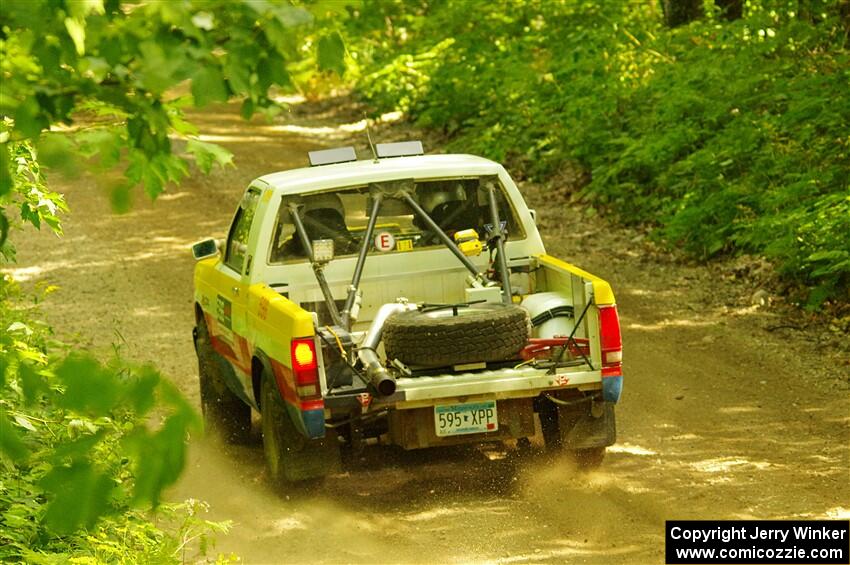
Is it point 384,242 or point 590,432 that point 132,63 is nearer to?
point 590,432

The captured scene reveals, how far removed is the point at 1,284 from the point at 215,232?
914cm

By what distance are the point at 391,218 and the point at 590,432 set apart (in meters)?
2.28

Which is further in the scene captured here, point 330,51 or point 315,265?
point 315,265

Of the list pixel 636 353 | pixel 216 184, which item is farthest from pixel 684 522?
pixel 216 184

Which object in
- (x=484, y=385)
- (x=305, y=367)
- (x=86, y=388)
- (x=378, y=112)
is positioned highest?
(x=86, y=388)

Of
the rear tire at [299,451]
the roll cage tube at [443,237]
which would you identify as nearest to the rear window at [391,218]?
the roll cage tube at [443,237]

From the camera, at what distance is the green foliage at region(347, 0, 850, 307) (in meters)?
13.0

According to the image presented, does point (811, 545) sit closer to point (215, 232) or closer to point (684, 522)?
point (684, 522)

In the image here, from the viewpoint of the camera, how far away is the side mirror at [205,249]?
932 centimetres

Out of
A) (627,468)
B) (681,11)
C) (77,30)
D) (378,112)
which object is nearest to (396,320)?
(627,468)

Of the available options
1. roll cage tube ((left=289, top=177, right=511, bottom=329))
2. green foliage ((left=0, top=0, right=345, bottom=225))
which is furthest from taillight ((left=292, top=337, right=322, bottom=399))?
green foliage ((left=0, top=0, right=345, bottom=225))

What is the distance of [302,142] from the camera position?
82.0 feet

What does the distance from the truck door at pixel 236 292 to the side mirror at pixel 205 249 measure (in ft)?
0.45

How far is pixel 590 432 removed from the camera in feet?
26.1
